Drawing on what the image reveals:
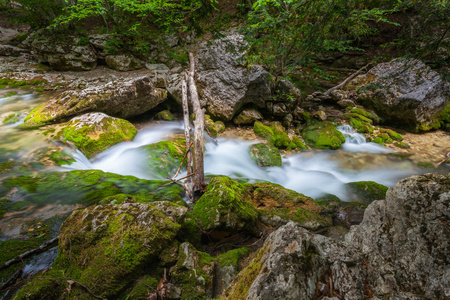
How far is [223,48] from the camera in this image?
8.55 meters

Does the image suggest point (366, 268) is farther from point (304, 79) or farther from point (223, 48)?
point (304, 79)

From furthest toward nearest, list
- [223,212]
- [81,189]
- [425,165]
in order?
[425,165]
[81,189]
[223,212]

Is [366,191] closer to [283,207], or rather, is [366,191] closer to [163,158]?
[283,207]

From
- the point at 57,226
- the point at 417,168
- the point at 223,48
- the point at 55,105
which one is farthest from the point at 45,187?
the point at 417,168

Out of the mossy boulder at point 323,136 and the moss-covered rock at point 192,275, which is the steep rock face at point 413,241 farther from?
the mossy boulder at point 323,136

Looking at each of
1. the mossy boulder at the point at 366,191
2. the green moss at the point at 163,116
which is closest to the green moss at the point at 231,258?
the mossy boulder at the point at 366,191

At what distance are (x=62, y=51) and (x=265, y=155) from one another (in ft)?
45.4

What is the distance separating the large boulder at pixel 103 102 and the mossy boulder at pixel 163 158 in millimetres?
2475

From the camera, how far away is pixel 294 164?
732 centimetres

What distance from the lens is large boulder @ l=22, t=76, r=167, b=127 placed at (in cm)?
610

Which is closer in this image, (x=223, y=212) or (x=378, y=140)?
(x=223, y=212)

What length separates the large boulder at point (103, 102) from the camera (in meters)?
6.10

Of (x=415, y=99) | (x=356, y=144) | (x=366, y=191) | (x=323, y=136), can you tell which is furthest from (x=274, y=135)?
(x=415, y=99)

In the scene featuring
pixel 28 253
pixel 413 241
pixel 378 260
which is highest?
pixel 413 241
